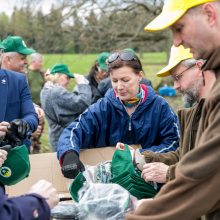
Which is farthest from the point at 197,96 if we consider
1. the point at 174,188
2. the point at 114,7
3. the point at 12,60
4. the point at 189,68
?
the point at 114,7

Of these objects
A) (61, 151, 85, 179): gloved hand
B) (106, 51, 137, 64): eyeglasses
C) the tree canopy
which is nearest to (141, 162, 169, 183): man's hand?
(61, 151, 85, 179): gloved hand

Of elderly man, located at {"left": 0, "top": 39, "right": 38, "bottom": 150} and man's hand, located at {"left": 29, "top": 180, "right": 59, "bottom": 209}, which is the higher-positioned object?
elderly man, located at {"left": 0, "top": 39, "right": 38, "bottom": 150}

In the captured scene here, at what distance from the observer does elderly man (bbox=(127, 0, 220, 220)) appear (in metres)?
1.58

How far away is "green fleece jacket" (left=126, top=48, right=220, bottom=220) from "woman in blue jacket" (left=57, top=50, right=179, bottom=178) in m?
1.38

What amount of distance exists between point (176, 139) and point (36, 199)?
1.41 meters

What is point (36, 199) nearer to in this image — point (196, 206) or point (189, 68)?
point (196, 206)

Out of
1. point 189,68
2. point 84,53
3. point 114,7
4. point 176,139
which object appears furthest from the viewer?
point 84,53

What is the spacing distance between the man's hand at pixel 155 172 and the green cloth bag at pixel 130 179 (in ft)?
0.17

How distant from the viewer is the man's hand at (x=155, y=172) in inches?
100

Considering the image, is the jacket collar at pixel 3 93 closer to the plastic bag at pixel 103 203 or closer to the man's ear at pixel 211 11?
the plastic bag at pixel 103 203

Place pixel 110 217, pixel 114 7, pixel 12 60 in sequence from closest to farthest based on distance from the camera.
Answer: pixel 110 217
pixel 12 60
pixel 114 7

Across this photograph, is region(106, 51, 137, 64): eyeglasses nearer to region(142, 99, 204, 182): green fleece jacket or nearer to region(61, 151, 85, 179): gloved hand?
region(61, 151, 85, 179): gloved hand

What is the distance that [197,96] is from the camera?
97.5 inches

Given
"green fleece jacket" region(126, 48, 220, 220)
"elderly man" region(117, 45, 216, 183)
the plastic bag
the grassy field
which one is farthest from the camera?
the grassy field
